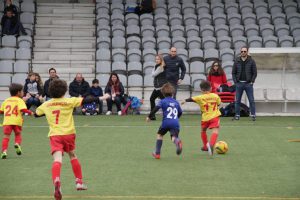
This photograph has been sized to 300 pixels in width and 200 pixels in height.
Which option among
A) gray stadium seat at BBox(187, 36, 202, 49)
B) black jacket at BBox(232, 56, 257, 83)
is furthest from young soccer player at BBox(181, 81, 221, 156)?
gray stadium seat at BBox(187, 36, 202, 49)

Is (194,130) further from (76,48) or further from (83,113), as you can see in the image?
(76,48)

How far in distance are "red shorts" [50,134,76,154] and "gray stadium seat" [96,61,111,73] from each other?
1629 centimetres

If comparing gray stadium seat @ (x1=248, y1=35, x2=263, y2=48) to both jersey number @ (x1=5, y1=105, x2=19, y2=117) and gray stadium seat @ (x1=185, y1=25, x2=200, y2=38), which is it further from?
jersey number @ (x1=5, y1=105, x2=19, y2=117)

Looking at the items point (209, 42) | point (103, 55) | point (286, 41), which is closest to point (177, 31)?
point (209, 42)

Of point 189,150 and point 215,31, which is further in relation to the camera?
point 215,31

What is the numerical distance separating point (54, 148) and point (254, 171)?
10.6ft

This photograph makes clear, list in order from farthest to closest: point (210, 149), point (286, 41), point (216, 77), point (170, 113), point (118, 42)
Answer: point (118, 42)
point (286, 41)
point (216, 77)
point (210, 149)
point (170, 113)

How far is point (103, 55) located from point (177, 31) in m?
3.02

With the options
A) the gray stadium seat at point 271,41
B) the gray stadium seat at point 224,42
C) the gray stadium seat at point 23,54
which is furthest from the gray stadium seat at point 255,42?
the gray stadium seat at point 23,54

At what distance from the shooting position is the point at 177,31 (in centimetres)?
2692

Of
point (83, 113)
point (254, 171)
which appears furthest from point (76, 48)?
point (254, 171)

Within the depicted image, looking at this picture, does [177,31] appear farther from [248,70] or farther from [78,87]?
[248,70]

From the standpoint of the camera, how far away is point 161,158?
1195cm

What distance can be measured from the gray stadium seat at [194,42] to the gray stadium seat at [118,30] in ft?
8.03
